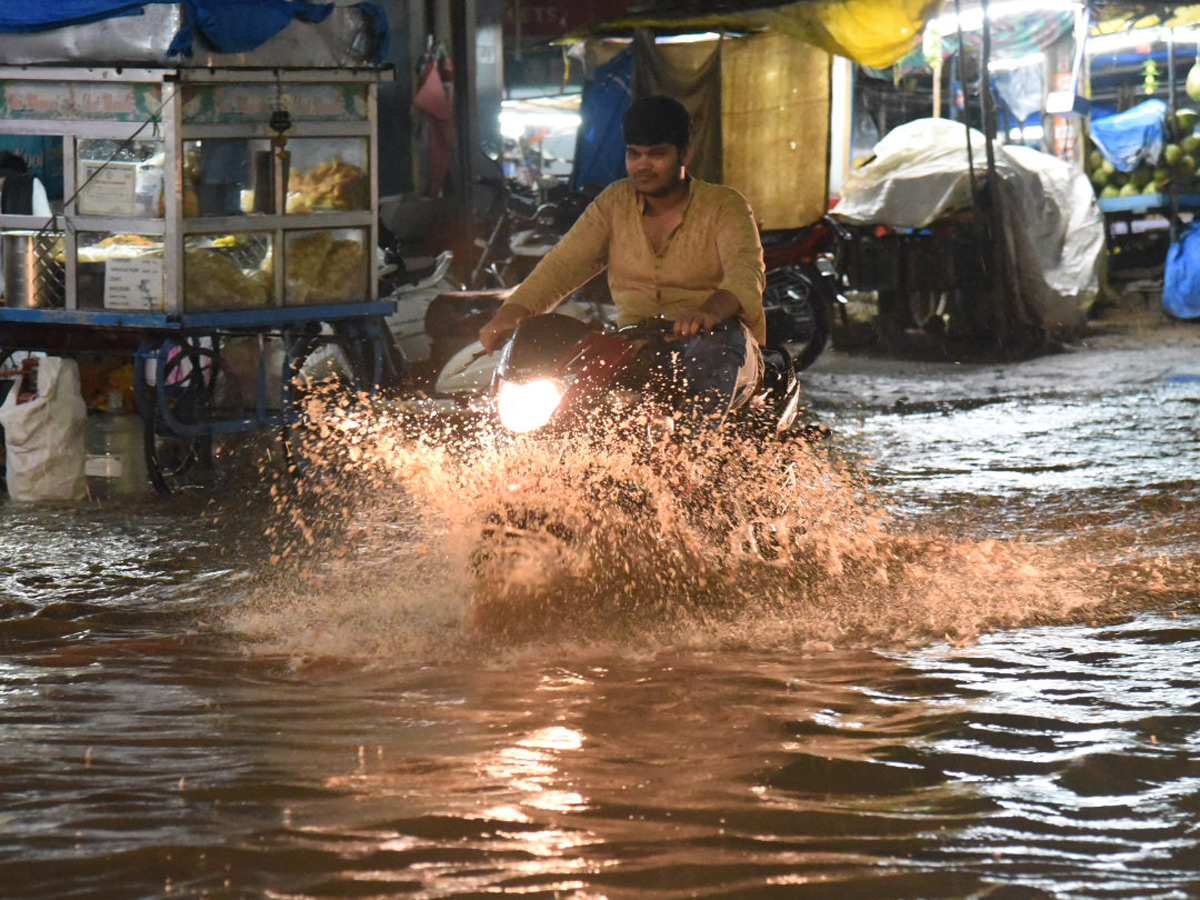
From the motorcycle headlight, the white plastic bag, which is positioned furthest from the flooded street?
the white plastic bag

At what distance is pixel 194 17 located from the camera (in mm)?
7156

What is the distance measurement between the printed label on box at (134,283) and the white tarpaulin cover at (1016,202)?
876cm

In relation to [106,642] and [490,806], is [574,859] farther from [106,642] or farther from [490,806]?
[106,642]

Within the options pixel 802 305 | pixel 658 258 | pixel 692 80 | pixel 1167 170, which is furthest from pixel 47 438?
pixel 1167 170

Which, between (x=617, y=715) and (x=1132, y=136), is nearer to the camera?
(x=617, y=715)

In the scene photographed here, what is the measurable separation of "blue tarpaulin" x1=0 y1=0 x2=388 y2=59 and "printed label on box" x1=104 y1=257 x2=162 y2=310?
101 centimetres

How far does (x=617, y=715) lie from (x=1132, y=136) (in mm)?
15872

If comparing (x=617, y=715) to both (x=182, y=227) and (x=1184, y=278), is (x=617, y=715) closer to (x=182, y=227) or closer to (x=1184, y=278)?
(x=182, y=227)

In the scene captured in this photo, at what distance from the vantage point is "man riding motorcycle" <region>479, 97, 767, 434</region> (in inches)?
209

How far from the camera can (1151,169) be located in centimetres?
1805

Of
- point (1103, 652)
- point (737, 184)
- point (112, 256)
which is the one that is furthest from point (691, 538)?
point (737, 184)

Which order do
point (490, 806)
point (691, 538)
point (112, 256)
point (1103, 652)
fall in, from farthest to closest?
point (112, 256), point (691, 538), point (1103, 652), point (490, 806)

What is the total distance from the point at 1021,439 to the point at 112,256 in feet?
17.8

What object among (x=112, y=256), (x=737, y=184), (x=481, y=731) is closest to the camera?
(x=481, y=731)
